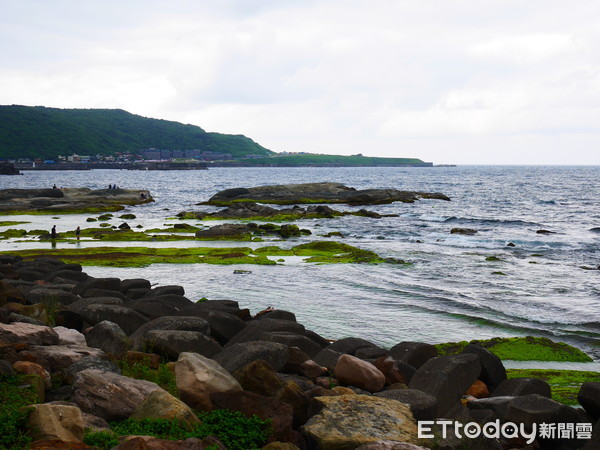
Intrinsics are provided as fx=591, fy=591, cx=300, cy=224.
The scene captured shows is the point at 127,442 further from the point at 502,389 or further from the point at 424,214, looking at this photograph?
the point at 424,214

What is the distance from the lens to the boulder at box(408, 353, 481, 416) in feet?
38.8

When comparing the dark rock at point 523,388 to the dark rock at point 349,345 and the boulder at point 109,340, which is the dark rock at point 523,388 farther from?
the boulder at point 109,340

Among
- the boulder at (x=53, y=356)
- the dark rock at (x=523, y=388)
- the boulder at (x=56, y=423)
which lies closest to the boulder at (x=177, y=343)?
the boulder at (x=53, y=356)

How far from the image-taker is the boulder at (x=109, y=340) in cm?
1296

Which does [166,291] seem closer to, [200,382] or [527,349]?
[200,382]

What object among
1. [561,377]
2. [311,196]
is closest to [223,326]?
[561,377]

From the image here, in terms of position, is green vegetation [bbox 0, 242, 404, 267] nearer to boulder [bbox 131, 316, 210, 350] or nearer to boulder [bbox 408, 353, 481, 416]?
boulder [bbox 131, 316, 210, 350]

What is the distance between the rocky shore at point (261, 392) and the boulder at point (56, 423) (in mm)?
13

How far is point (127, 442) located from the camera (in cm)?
716

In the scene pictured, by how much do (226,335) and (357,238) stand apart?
125ft

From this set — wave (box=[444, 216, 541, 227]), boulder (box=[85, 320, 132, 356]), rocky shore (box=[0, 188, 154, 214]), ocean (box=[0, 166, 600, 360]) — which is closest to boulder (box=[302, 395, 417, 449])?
boulder (box=[85, 320, 132, 356])

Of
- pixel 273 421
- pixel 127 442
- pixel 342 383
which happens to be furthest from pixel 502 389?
pixel 127 442

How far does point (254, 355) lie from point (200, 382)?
2.43 m

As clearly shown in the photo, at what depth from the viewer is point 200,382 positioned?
971 centimetres
